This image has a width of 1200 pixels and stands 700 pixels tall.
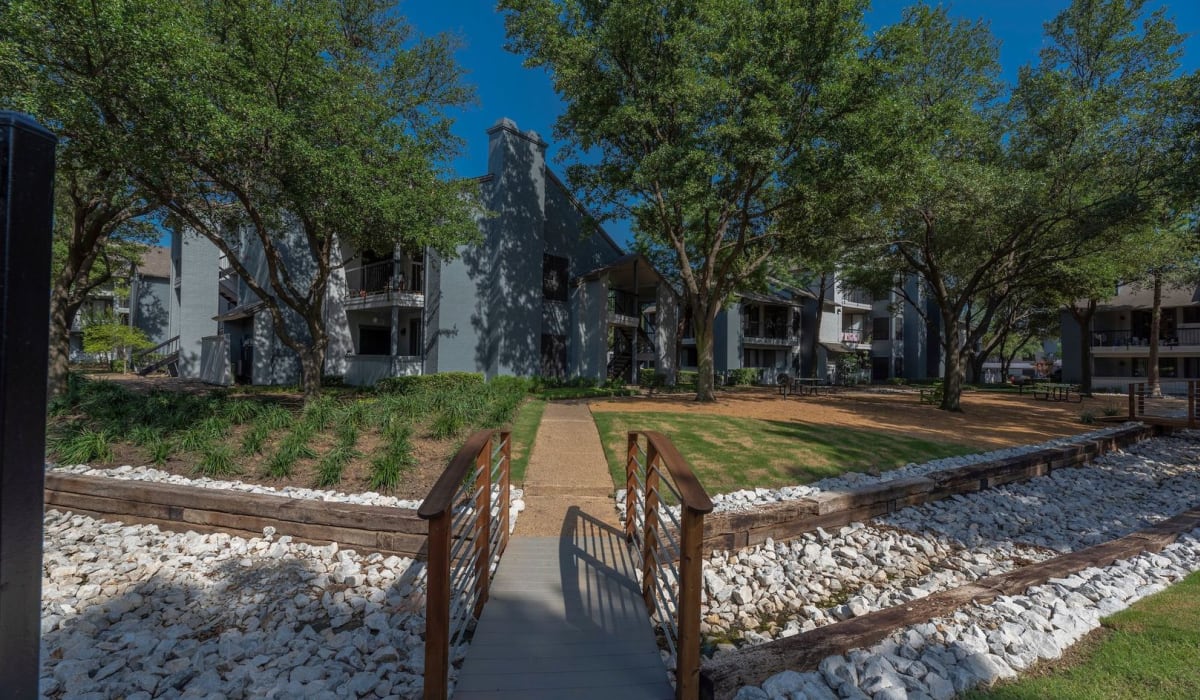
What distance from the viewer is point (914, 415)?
568 inches

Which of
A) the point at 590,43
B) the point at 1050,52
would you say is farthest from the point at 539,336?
the point at 1050,52

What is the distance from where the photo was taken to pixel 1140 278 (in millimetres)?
22250

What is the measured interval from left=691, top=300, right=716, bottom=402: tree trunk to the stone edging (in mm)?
11067

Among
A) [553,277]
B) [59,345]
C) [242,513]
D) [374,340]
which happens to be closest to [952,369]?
[553,277]

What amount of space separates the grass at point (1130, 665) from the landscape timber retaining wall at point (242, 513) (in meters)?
4.62

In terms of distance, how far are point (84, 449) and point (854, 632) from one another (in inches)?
378

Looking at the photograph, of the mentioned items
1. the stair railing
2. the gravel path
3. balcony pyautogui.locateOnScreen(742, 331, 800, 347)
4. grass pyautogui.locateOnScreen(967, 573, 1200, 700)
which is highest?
balcony pyautogui.locateOnScreen(742, 331, 800, 347)

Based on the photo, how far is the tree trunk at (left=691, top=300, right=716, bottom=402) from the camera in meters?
15.5

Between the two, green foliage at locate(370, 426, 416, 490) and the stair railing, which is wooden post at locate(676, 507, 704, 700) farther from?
the stair railing

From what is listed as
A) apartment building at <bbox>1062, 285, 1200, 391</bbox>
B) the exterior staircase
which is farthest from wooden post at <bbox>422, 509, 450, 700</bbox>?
apartment building at <bbox>1062, 285, 1200, 391</bbox>

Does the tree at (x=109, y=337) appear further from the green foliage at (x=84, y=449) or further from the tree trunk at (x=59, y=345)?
the green foliage at (x=84, y=449)

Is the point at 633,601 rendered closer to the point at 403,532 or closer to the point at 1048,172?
the point at 403,532

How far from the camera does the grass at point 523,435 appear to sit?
7180 millimetres

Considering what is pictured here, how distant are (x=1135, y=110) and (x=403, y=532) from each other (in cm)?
1996
